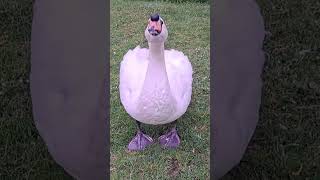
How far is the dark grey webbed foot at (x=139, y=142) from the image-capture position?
6.15 feet

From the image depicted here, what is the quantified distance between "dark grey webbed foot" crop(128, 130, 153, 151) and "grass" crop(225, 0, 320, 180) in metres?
0.40

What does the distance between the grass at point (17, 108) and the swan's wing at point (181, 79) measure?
1.87ft

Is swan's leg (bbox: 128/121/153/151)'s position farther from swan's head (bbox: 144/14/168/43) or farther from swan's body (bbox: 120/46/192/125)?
swan's head (bbox: 144/14/168/43)

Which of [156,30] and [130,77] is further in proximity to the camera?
[130,77]

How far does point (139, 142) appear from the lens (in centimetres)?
189

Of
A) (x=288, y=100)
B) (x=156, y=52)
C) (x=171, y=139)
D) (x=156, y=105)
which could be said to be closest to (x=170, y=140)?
(x=171, y=139)

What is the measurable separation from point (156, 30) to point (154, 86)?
0.18 metres

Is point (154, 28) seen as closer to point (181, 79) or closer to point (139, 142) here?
point (181, 79)

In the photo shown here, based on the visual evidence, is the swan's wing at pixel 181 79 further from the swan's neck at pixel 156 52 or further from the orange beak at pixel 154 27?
the orange beak at pixel 154 27

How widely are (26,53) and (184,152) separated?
1160 millimetres

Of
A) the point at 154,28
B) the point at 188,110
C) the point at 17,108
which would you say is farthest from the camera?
the point at 17,108

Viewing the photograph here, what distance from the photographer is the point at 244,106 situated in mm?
1832

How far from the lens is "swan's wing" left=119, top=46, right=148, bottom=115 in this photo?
6.01 ft

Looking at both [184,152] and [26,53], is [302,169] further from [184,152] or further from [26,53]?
[26,53]
